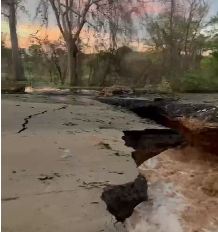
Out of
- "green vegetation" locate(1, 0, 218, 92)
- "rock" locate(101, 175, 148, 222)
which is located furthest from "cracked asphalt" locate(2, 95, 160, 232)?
"green vegetation" locate(1, 0, 218, 92)

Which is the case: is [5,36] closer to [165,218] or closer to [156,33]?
→ [156,33]

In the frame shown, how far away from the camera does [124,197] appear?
1405 millimetres

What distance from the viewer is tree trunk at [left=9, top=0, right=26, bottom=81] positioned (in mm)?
1470

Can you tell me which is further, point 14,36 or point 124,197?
point 14,36

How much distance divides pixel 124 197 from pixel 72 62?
665 millimetres

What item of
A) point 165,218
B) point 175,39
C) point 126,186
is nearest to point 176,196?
point 165,218

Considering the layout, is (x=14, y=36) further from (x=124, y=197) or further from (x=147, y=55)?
(x=124, y=197)

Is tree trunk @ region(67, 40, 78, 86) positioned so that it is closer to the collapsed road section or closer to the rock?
the collapsed road section

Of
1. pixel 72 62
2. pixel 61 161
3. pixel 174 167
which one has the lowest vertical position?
pixel 174 167

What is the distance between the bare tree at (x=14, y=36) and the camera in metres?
1.44

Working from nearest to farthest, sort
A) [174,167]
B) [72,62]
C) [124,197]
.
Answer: [124,197]
[72,62]
[174,167]

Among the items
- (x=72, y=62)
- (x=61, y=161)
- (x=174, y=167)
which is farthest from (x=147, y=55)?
(x=61, y=161)

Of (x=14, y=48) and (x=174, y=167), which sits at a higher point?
(x=14, y=48)

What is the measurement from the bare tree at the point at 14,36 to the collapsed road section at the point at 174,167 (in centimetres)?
46
